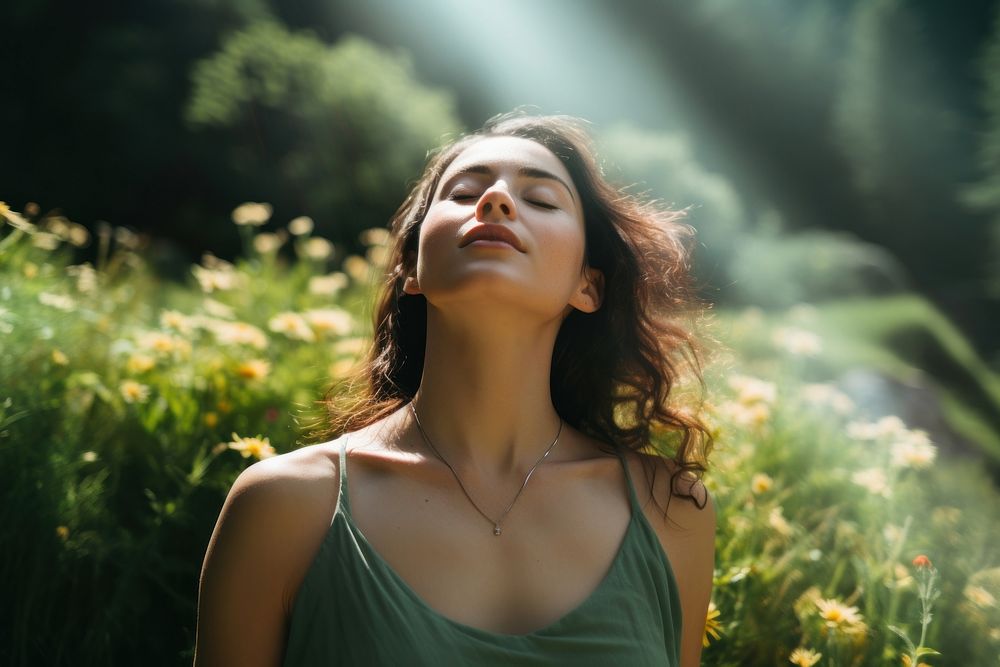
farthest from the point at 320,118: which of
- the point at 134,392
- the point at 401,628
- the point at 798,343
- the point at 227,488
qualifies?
the point at 401,628

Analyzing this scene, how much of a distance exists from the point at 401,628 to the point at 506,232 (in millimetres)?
626

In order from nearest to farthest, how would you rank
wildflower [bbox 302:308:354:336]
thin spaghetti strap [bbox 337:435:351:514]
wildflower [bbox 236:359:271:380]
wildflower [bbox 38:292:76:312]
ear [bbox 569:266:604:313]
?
thin spaghetti strap [bbox 337:435:351:514] < ear [bbox 569:266:604:313] < wildflower [bbox 38:292:76:312] < wildflower [bbox 236:359:271:380] < wildflower [bbox 302:308:354:336]

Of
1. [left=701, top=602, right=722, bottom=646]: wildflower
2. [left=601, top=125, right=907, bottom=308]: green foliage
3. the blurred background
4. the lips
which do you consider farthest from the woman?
[left=601, top=125, right=907, bottom=308]: green foliage

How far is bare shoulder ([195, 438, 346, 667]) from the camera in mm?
1367

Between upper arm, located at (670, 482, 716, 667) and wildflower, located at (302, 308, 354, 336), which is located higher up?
upper arm, located at (670, 482, 716, 667)

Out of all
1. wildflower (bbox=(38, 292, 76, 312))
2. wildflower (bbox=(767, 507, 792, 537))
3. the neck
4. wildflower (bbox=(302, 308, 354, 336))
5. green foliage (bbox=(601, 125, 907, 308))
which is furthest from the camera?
green foliage (bbox=(601, 125, 907, 308))

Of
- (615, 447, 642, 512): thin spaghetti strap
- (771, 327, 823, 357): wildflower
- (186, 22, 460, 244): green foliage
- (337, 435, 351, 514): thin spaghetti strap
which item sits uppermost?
(771, 327, 823, 357): wildflower

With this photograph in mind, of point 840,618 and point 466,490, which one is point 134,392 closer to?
point 466,490

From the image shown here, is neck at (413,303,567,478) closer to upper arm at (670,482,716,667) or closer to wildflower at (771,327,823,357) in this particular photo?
upper arm at (670,482,716,667)

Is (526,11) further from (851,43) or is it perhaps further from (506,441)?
(506,441)

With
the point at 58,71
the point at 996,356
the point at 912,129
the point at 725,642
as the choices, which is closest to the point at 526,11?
the point at 912,129

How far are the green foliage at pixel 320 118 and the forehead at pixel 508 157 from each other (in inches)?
184

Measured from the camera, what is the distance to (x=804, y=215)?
772 centimetres

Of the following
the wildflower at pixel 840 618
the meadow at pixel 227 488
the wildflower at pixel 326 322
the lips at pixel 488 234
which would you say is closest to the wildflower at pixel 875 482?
the meadow at pixel 227 488
